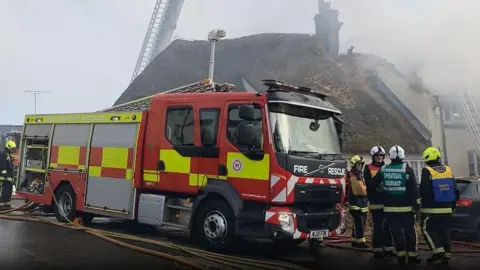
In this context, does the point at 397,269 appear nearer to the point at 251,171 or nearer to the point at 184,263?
the point at 251,171

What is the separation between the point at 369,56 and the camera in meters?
18.5

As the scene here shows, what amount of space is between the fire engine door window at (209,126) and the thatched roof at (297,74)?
8907mm

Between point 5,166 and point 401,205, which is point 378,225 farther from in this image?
point 5,166

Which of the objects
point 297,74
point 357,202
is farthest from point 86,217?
point 297,74

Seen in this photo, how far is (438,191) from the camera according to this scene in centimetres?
610

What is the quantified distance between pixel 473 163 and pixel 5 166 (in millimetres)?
15830

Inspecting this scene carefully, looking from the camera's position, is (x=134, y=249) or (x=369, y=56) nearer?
(x=134, y=249)

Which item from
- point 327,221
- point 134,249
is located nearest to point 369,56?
point 327,221

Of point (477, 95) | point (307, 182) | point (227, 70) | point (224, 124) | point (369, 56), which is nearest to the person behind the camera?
point (307, 182)

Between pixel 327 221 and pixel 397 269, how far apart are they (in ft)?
3.56

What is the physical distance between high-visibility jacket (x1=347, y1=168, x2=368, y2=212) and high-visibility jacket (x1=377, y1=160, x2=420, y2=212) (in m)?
1.21

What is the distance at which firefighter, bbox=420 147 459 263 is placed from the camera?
6055mm

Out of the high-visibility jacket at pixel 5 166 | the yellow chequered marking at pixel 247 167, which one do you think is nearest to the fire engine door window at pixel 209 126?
the yellow chequered marking at pixel 247 167

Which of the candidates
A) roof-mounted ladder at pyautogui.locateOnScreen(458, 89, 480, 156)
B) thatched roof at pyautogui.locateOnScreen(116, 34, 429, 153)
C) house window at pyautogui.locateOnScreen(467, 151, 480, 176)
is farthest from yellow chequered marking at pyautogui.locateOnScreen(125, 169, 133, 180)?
house window at pyautogui.locateOnScreen(467, 151, 480, 176)
